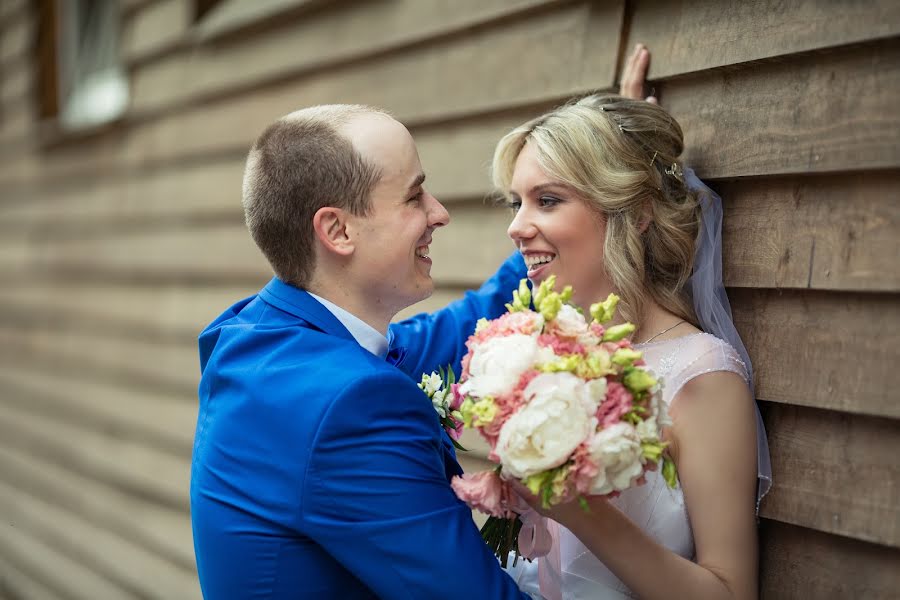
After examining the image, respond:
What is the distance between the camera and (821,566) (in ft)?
6.93

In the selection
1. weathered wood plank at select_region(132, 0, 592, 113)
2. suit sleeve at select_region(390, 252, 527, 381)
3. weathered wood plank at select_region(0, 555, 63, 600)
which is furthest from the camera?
weathered wood plank at select_region(0, 555, 63, 600)

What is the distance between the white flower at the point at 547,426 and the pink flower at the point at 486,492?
0.67 feet

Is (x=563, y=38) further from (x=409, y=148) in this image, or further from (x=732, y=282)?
(x=732, y=282)

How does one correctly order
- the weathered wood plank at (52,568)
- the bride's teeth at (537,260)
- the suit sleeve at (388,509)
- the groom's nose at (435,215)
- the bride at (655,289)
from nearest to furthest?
the suit sleeve at (388,509) < the bride at (655,289) < the groom's nose at (435,215) < the bride's teeth at (537,260) < the weathered wood plank at (52,568)

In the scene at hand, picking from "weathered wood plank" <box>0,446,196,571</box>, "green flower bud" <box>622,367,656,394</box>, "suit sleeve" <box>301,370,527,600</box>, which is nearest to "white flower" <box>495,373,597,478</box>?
"green flower bud" <box>622,367,656,394</box>

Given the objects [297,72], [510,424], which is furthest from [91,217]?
[510,424]

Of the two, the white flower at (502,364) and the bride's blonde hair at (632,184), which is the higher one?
the bride's blonde hair at (632,184)

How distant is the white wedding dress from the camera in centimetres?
221

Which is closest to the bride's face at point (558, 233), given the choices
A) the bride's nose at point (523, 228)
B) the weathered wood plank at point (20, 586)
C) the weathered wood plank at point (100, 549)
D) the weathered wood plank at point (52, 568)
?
the bride's nose at point (523, 228)

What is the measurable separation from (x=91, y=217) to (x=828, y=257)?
555cm

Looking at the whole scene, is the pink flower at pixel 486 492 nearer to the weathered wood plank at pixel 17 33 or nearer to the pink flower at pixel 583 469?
the pink flower at pixel 583 469

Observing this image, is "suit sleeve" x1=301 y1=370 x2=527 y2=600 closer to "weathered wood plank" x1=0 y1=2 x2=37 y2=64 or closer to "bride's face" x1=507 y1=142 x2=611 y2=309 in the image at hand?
"bride's face" x1=507 y1=142 x2=611 y2=309

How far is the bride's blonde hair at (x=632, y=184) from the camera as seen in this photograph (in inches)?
94.6

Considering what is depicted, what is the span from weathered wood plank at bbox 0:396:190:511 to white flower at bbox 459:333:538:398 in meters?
3.80
